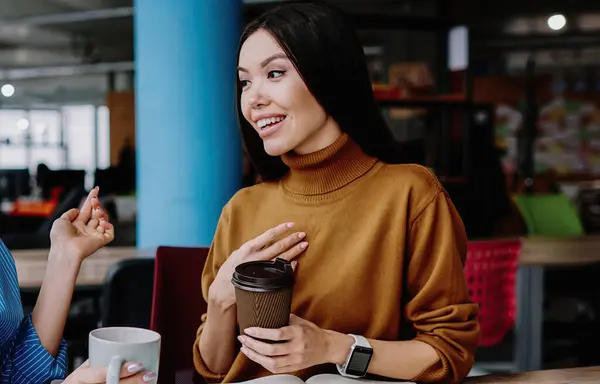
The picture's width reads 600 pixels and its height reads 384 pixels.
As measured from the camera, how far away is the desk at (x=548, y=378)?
122 centimetres

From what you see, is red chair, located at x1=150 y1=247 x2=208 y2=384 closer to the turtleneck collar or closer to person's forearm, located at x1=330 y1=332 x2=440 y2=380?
the turtleneck collar

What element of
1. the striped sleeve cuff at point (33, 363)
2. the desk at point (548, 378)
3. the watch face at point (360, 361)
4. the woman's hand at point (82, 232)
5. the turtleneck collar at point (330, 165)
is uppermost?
the turtleneck collar at point (330, 165)

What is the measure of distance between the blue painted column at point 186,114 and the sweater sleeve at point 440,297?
197 cm

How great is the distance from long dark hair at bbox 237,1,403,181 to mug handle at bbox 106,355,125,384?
55cm

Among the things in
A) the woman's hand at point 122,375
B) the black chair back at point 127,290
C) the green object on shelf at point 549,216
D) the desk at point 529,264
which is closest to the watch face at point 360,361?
the woman's hand at point 122,375

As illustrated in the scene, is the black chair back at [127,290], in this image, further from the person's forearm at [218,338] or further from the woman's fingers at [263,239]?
the woman's fingers at [263,239]

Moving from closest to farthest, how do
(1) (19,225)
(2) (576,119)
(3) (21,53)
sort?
(1) (19,225) → (2) (576,119) → (3) (21,53)

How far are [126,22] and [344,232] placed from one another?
1099 cm

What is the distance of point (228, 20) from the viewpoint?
3.09 meters

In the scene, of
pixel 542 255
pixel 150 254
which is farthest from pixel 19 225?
pixel 542 255

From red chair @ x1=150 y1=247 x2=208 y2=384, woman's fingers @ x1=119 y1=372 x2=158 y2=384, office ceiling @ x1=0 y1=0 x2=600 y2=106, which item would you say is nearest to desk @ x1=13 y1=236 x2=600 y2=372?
red chair @ x1=150 y1=247 x2=208 y2=384

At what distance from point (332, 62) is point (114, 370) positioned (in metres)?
0.61

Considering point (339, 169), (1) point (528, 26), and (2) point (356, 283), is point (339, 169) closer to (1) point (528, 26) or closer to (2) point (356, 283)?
(2) point (356, 283)

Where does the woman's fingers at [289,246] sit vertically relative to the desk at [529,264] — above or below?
above
